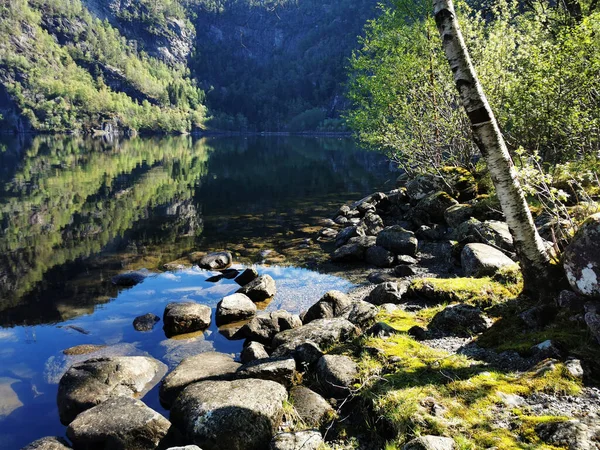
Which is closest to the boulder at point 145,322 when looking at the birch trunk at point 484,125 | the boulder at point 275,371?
the boulder at point 275,371

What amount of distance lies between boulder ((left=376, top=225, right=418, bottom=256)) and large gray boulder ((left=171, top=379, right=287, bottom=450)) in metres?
13.3

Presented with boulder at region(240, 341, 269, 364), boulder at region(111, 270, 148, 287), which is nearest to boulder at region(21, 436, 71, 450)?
boulder at region(240, 341, 269, 364)

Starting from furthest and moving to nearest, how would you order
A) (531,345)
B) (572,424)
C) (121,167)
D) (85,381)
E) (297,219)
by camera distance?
(121,167) < (297,219) < (85,381) < (531,345) < (572,424)

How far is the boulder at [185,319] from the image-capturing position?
14.0 m

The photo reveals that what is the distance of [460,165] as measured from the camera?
93.3 feet

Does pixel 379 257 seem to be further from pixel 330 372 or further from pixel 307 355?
pixel 330 372

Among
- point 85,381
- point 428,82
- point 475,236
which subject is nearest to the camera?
point 85,381

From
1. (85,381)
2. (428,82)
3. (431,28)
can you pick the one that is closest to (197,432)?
(85,381)

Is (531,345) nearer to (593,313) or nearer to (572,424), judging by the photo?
(593,313)

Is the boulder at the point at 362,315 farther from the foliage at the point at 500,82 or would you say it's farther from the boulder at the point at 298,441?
the foliage at the point at 500,82

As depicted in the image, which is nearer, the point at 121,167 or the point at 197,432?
the point at 197,432

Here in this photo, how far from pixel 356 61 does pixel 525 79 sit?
54.0 ft

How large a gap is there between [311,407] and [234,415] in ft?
4.71

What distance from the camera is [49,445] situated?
798cm
